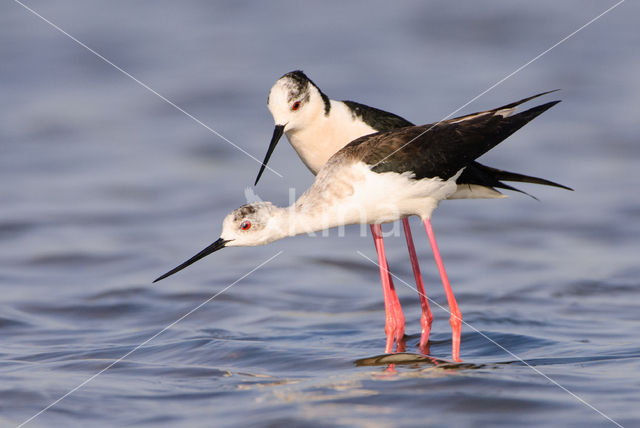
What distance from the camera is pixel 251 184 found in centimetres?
1207

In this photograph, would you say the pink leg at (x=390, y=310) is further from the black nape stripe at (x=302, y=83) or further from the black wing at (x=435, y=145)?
the black wing at (x=435, y=145)

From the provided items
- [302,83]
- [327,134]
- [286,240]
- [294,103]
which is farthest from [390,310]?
[286,240]

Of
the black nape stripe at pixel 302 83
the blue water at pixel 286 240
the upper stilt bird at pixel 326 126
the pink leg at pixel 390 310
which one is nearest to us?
the blue water at pixel 286 240

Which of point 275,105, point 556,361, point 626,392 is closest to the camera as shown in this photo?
point 626,392

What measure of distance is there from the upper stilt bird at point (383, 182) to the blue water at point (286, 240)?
94 centimetres

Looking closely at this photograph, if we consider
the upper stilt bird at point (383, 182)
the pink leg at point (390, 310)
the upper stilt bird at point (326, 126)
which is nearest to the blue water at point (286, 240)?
the pink leg at point (390, 310)

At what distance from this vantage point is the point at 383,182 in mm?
6969

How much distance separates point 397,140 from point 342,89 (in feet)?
24.6

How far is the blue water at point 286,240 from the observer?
6.09 meters

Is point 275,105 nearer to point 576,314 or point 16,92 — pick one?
point 576,314

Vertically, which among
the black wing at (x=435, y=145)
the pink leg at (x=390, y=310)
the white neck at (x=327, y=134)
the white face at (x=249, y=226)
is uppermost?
the white neck at (x=327, y=134)

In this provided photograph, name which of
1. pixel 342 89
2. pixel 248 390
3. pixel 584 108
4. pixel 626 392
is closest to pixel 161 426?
pixel 248 390

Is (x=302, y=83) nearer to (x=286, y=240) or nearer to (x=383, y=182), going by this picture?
(x=383, y=182)

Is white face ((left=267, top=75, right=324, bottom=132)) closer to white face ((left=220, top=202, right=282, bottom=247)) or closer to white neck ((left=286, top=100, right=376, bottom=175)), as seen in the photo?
white neck ((left=286, top=100, right=376, bottom=175))
